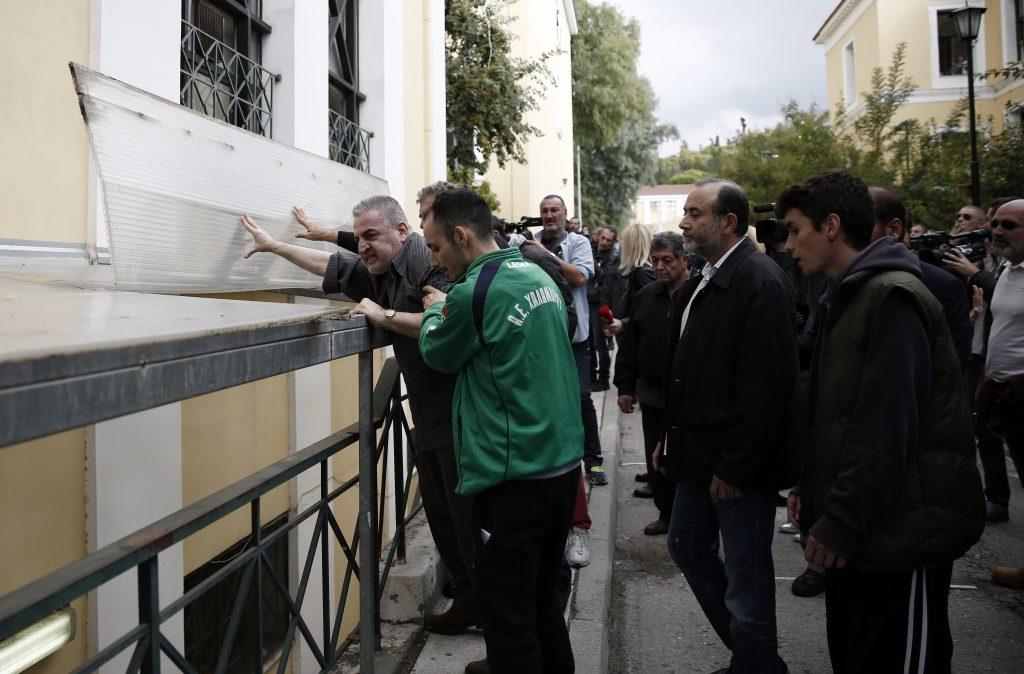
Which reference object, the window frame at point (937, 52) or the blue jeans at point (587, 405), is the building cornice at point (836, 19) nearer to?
the window frame at point (937, 52)

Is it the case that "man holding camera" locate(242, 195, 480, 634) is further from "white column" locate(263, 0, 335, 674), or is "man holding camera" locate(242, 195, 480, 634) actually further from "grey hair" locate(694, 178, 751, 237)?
"white column" locate(263, 0, 335, 674)

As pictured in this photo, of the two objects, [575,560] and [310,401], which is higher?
[310,401]

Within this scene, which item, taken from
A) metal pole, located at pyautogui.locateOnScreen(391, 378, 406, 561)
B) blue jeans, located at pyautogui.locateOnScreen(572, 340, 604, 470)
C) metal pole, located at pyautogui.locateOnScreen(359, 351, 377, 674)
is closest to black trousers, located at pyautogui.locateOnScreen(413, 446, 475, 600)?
metal pole, located at pyautogui.locateOnScreen(391, 378, 406, 561)


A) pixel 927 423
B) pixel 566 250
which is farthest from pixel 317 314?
pixel 566 250

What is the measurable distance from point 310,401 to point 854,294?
355cm

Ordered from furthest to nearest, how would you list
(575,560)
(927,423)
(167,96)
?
(575,560) → (167,96) → (927,423)

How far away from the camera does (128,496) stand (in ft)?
10.1

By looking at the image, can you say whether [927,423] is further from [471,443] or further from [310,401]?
[310,401]

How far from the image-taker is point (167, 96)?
356 centimetres

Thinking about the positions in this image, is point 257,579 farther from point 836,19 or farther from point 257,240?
point 836,19

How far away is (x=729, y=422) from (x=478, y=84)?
9.22 m

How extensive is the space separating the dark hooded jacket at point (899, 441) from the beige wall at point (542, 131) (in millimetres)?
13950

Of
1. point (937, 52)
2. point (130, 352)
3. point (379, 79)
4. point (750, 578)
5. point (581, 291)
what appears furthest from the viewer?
point (937, 52)

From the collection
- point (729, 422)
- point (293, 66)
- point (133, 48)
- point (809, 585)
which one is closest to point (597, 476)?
point (809, 585)
